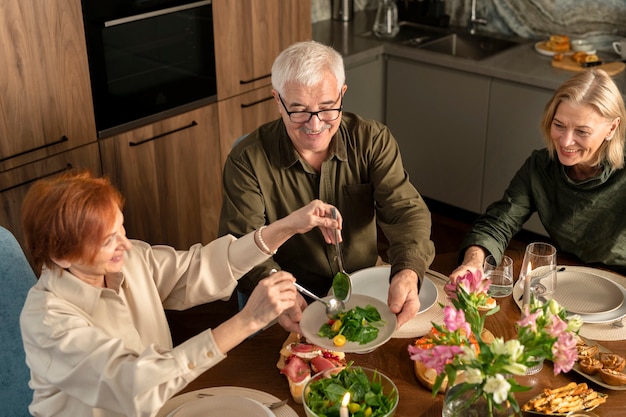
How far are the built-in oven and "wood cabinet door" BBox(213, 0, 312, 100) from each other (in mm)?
46

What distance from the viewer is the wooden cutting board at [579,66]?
348 centimetres

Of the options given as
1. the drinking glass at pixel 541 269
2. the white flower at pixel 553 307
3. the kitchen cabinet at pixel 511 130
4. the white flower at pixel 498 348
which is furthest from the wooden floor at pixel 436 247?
the white flower at pixel 498 348

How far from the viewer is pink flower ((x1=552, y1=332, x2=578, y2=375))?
133 cm

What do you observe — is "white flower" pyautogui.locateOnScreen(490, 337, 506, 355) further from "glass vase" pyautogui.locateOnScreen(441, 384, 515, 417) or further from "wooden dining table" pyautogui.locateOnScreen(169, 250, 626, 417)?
"wooden dining table" pyautogui.locateOnScreen(169, 250, 626, 417)

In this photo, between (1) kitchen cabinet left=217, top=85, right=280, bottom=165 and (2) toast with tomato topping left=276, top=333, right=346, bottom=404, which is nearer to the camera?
(2) toast with tomato topping left=276, top=333, right=346, bottom=404

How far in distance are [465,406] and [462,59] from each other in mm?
2502

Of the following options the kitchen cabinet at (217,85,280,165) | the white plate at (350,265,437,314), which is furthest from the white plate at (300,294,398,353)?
the kitchen cabinet at (217,85,280,165)

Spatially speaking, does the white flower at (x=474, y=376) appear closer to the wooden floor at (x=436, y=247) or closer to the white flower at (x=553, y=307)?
the white flower at (x=553, y=307)

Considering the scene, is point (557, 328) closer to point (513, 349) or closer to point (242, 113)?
point (513, 349)

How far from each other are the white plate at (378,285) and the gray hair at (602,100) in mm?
634

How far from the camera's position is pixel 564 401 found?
157 centimetres

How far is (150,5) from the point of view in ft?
9.67

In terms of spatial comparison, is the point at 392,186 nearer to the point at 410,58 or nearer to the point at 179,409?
the point at 179,409

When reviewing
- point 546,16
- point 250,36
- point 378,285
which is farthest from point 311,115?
point 546,16
